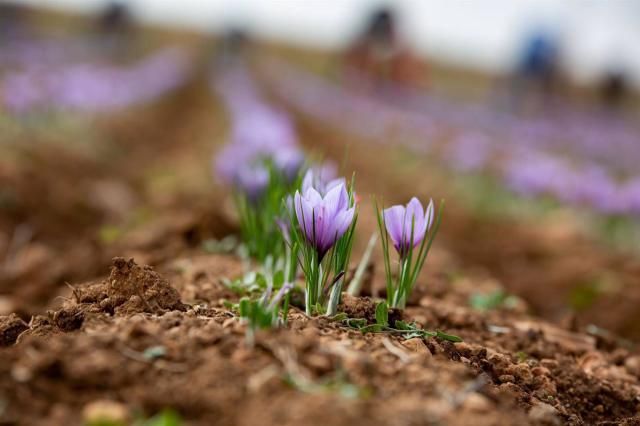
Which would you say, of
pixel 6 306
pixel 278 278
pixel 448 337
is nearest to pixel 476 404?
pixel 448 337

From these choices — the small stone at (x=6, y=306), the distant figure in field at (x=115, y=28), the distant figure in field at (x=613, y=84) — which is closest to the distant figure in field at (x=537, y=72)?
the distant figure in field at (x=613, y=84)

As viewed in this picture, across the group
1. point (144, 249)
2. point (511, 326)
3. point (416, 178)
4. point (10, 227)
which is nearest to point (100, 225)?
point (10, 227)

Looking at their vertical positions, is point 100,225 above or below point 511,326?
below

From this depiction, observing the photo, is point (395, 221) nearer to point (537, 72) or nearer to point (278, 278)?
point (278, 278)

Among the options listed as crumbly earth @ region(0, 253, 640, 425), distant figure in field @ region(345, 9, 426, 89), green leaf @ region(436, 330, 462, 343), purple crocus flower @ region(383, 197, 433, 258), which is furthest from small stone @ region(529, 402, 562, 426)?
distant figure in field @ region(345, 9, 426, 89)

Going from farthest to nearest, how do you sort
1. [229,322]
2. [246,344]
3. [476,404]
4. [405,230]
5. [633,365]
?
1. [633,365]
2. [405,230]
3. [229,322]
4. [246,344]
5. [476,404]

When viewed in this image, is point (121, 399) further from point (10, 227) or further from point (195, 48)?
point (195, 48)

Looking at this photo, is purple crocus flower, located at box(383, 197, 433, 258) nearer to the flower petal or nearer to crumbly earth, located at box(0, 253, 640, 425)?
the flower petal
